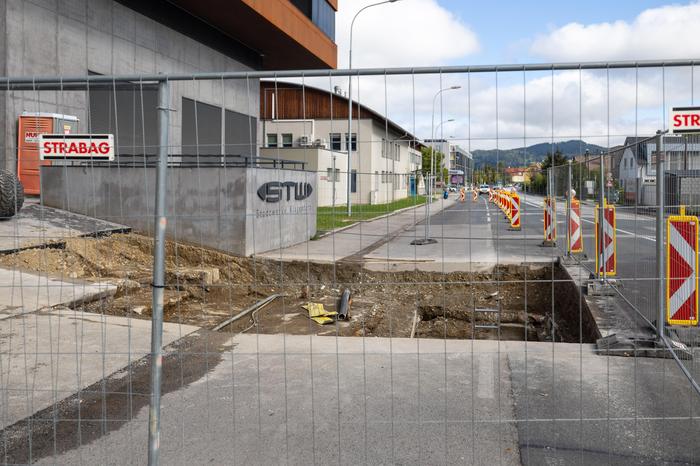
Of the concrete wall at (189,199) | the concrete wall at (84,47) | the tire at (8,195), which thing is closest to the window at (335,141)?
the tire at (8,195)

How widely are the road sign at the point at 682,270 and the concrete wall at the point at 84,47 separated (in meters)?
9.14

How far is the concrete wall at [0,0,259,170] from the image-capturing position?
15992 millimetres

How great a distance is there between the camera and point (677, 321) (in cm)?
659

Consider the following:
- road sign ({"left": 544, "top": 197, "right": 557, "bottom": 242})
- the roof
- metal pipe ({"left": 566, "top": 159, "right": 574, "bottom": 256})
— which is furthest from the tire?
metal pipe ({"left": 566, "top": 159, "right": 574, "bottom": 256})

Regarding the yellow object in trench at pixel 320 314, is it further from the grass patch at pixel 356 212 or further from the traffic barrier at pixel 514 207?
the grass patch at pixel 356 212

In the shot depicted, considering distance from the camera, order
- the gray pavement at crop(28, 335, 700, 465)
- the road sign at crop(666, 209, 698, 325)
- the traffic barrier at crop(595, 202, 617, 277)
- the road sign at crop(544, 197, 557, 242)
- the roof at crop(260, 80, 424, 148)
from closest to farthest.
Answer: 1. the roof at crop(260, 80, 424, 148)
2. the gray pavement at crop(28, 335, 700, 465)
3. the road sign at crop(666, 209, 698, 325)
4. the road sign at crop(544, 197, 557, 242)
5. the traffic barrier at crop(595, 202, 617, 277)

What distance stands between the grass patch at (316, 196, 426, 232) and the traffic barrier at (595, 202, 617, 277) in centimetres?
406

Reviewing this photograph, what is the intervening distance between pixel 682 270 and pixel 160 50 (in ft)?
66.5

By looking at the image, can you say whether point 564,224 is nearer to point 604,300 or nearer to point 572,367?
point 604,300

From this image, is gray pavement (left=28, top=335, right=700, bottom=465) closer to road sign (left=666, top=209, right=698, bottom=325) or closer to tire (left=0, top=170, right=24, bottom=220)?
road sign (left=666, top=209, right=698, bottom=325)

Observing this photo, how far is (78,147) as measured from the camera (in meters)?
4.11

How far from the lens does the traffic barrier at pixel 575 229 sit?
11.8 m

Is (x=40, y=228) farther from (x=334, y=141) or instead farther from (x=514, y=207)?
(x=514, y=207)

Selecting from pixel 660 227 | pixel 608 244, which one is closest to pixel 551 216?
pixel 608 244
